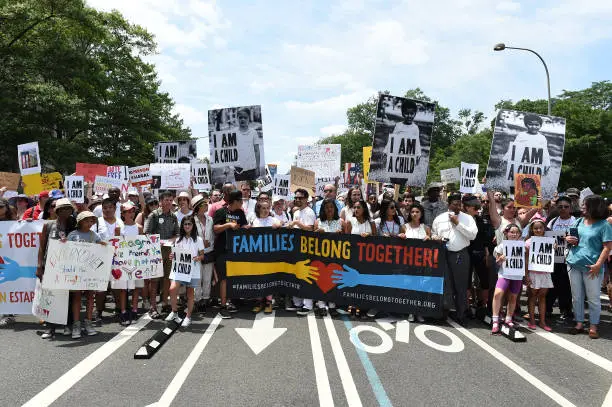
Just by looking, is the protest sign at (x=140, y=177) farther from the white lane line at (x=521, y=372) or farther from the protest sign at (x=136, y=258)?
the white lane line at (x=521, y=372)

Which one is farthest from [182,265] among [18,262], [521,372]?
[521,372]

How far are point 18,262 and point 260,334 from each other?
404 cm

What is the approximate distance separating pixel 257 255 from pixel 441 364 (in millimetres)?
3701

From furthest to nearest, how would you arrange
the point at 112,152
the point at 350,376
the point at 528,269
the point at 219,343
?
1. the point at 112,152
2. the point at 528,269
3. the point at 219,343
4. the point at 350,376

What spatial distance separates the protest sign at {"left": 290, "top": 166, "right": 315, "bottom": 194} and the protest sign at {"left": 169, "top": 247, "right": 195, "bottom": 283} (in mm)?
4677

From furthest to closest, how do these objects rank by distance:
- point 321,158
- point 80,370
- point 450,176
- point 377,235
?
1. point 450,176
2. point 321,158
3. point 377,235
4. point 80,370

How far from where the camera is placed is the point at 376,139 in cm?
877

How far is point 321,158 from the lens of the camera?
46.3 feet

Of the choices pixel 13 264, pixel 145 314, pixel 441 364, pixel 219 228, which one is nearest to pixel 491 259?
Answer: pixel 441 364

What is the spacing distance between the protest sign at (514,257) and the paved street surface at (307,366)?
0.98m

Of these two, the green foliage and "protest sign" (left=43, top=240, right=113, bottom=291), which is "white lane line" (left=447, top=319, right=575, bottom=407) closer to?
"protest sign" (left=43, top=240, right=113, bottom=291)

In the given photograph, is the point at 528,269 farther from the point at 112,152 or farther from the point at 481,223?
the point at 112,152

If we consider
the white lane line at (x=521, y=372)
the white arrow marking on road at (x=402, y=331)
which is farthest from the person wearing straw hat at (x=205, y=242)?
the white lane line at (x=521, y=372)

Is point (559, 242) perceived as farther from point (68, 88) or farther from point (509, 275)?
point (68, 88)
